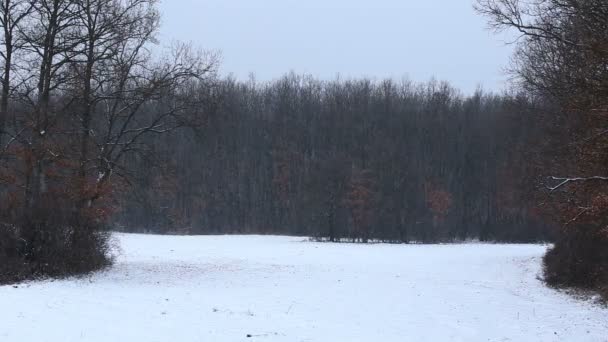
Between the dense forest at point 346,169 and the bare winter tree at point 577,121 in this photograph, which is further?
the dense forest at point 346,169

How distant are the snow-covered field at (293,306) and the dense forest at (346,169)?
29566 millimetres

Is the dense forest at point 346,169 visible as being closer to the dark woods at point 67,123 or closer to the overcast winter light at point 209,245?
the overcast winter light at point 209,245

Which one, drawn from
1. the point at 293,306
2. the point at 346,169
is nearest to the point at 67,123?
the point at 293,306

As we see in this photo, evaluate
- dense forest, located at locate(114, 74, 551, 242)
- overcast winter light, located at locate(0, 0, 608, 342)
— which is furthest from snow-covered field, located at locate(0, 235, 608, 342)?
dense forest, located at locate(114, 74, 551, 242)

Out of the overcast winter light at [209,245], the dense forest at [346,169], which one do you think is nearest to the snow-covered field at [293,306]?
the overcast winter light at [209,245]

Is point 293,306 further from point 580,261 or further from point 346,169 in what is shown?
point 346,169

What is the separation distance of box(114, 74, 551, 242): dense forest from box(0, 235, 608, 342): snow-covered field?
2957 cm

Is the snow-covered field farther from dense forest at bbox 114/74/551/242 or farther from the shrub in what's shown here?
dense forest at bbox 114/74/551/242

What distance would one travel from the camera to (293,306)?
14.8 metres

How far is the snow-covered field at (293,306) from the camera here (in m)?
11.4

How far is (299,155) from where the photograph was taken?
70.9 m

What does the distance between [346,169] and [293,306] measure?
3996 cm

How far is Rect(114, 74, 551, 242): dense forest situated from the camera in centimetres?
5678

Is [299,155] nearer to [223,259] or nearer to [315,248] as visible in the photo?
[315,248]
